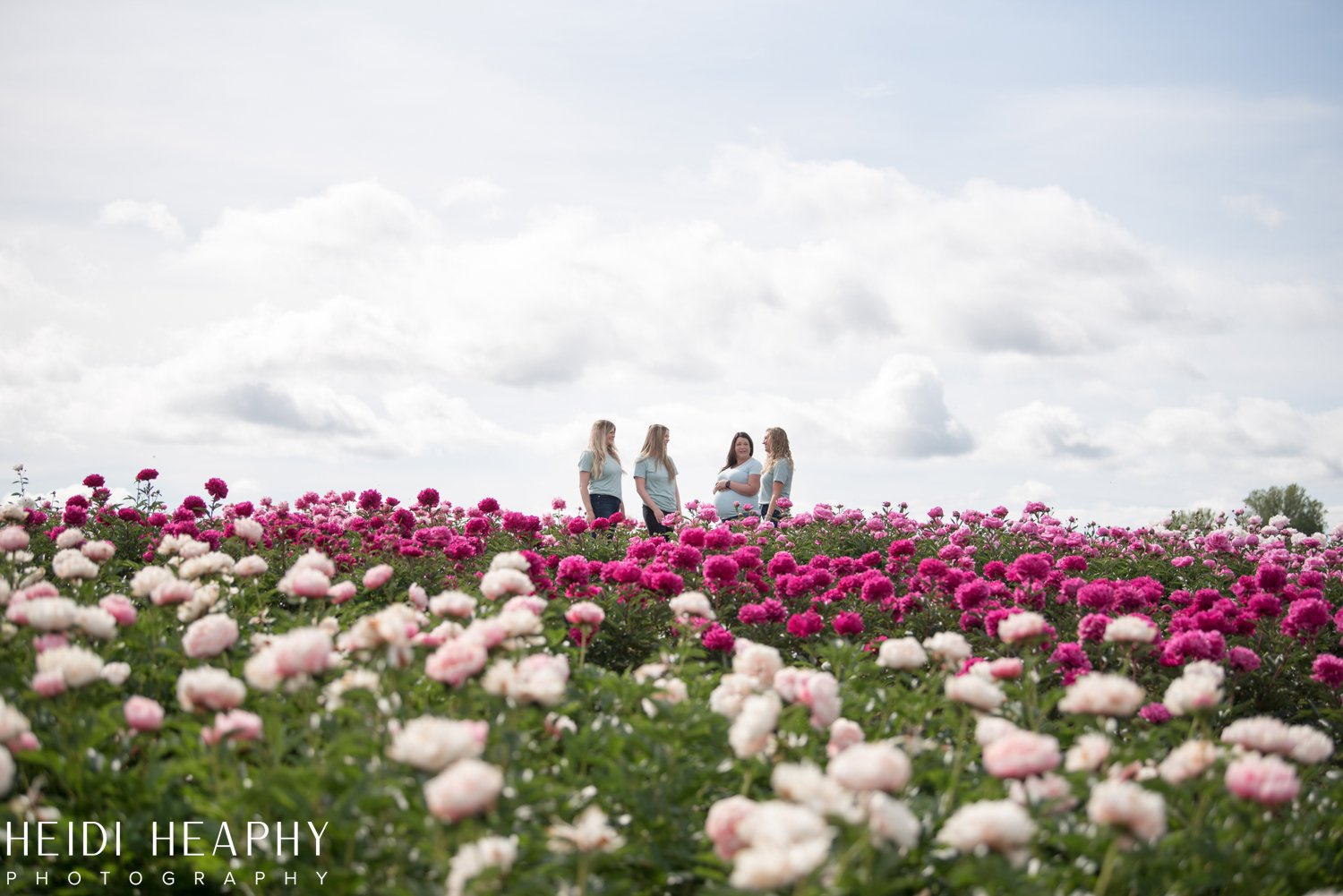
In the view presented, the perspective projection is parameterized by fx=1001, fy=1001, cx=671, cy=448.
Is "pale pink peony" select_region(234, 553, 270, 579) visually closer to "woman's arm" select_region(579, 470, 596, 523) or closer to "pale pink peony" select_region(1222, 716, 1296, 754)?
"pale pink peony" select_region(1222, 716, 1296, 754)

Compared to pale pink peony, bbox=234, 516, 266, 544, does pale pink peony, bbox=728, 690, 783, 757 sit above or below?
below

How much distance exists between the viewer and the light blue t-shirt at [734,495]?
12219 mm

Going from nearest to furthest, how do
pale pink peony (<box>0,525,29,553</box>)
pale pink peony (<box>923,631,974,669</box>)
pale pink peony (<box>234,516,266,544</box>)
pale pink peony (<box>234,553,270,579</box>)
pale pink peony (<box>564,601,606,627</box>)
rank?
→ 1. pale pink peony (<box>923,631,974,669</box>)
2. pale pink peony (<box>564,601,606,627</box>)
3. pale pink peony (<box>234,553,270,579</box>)
4. pale pink peony (<box>0,525,29,553</box>)
5. pale pink peony (<box>234,516,266,544</box>)

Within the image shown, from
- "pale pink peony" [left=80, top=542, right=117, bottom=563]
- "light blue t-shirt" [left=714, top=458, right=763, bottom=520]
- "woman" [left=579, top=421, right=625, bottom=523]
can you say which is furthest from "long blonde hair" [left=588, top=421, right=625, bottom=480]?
"pale pink peony" [left=80, top=542, right=117, bottom=563]

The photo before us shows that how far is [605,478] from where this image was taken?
11352 millimetres

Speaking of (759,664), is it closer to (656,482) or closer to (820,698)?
(820,698)

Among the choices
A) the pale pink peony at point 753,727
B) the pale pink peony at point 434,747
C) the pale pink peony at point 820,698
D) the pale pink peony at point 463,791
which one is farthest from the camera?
the pale pink peony at point 820,698

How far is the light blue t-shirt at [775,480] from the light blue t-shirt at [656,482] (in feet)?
3.98

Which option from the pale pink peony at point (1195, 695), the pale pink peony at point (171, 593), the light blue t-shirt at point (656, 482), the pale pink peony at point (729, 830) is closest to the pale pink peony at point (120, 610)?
the pale pink peony at point (171, 593)

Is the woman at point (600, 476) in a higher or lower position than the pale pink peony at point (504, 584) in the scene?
higher

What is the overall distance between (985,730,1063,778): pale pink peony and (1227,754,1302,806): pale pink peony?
49cm

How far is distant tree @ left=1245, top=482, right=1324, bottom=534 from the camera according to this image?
26688 mm

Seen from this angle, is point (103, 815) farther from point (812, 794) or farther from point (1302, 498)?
point (1302, 498)

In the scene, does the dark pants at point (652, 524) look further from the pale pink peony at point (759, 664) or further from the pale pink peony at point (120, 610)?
the pale pink peony at point (759, 664)
